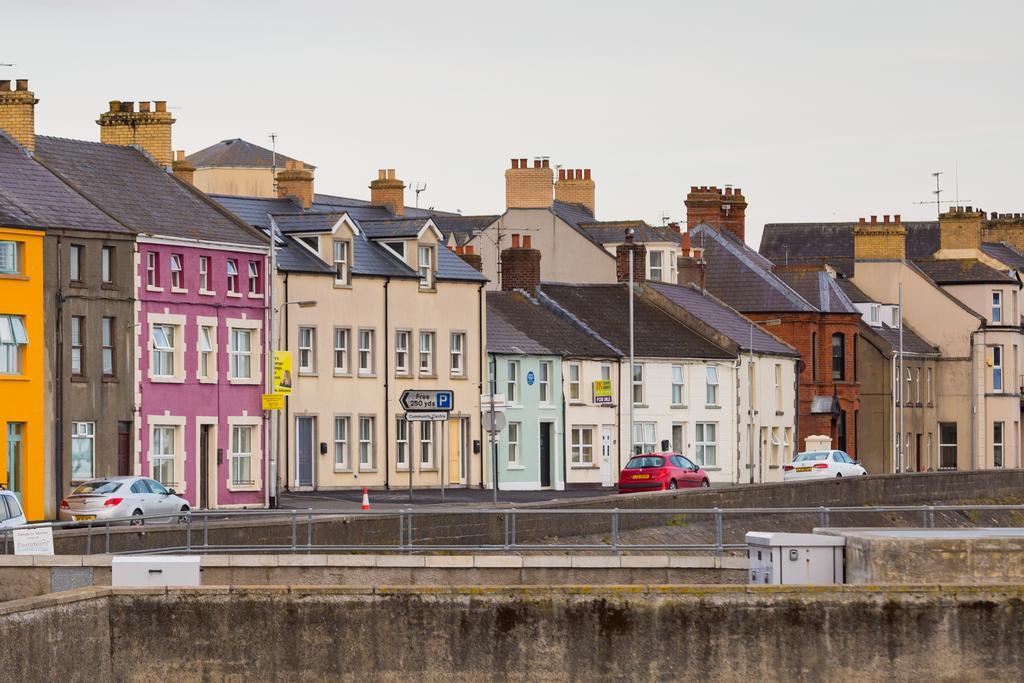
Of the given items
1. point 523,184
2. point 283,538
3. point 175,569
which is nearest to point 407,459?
point 523,184

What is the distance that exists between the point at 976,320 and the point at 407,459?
41796 mm

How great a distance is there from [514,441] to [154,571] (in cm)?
4536

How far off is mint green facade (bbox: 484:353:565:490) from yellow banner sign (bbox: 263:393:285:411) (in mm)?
14942

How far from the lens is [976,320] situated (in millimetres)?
106250

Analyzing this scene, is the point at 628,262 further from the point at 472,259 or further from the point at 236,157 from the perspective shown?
the point at 236,157

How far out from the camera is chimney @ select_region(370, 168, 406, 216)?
82875 millimetres

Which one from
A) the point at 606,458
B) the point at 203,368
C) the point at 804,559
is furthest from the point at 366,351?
the point at 804,559

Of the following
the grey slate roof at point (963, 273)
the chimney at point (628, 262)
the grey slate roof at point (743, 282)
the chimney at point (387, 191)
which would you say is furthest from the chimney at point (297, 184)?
the grey slate roof at point (963, 273)

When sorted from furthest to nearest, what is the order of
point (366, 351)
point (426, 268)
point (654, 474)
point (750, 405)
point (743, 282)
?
point (743, 282)
point (750, 405)
point (426, 268)
point (366, 351)
point (654, 474)

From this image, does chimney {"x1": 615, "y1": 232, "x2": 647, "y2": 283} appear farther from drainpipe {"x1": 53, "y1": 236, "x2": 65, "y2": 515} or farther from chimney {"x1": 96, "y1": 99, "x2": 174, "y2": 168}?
drainpipe {"x1": 53, "y1": 236, "x2": 65, "y2": 515}

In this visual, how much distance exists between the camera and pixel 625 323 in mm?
84750

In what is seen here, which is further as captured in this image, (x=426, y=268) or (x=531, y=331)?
(x=531, y=331)

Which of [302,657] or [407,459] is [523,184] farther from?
[302,657]

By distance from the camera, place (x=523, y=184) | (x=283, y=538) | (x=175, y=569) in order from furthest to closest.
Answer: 1. (x=523, y=184)
2. (x=283, y=538)
3. (x=175, y=569)
